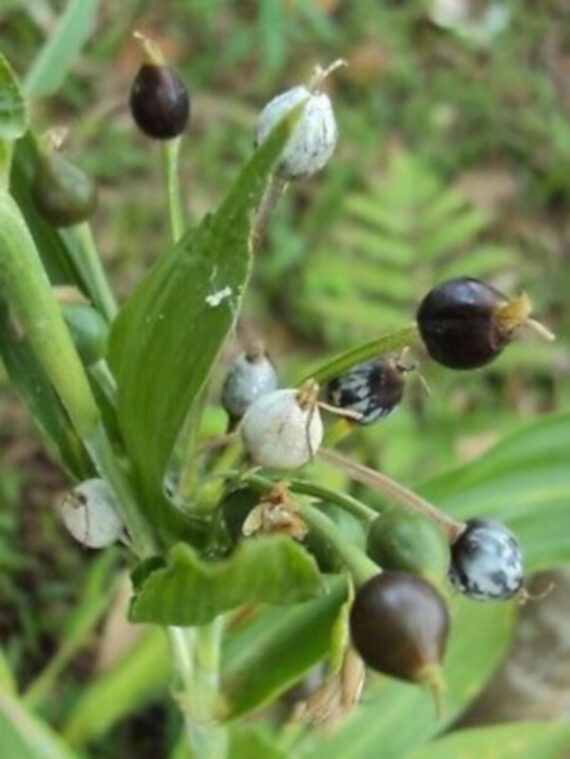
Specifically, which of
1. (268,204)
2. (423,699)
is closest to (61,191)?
(268,204)

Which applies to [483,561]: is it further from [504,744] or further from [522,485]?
[504,744]

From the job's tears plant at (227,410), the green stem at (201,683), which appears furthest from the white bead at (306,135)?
the green stem at (201,683)

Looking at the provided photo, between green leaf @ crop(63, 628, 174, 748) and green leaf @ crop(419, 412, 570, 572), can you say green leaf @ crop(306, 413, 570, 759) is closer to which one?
green leaf @ crop(419, 412, 570, 572)

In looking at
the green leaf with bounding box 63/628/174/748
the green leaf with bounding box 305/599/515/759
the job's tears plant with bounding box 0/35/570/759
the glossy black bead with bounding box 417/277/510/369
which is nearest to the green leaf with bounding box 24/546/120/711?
the green leaf with bounding box 63/628/174/748

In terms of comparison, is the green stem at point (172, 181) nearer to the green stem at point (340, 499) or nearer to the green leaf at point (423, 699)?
the green stem at point (340, 499)

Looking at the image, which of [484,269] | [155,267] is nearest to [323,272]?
[484,269]
